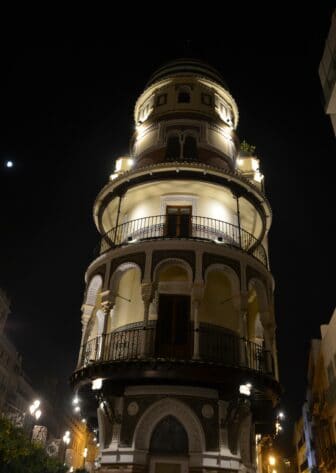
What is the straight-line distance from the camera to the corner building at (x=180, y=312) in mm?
15812

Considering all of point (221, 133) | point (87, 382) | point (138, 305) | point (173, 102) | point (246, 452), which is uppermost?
point (173, 102)

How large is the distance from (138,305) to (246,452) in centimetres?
743

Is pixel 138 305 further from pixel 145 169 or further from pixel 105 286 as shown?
pixel 145 169

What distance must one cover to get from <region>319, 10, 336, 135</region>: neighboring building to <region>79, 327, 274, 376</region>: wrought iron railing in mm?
11045

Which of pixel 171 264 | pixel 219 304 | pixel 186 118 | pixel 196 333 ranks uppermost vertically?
pixel 186 118

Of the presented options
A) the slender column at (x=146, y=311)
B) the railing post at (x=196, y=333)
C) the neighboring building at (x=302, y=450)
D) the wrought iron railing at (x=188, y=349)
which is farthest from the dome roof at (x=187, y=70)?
the neighboring building at (x=302, y=450)

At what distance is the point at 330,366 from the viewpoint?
93.8ft

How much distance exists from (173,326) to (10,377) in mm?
41506

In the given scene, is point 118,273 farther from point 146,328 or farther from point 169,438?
point 169,438

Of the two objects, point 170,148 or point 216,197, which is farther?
point 170,148


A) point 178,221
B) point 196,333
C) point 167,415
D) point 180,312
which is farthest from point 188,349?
point 178,221

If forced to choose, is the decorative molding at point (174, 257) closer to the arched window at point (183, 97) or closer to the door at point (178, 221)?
the door at point (178, 221)

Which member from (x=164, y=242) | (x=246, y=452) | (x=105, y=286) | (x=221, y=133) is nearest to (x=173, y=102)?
(x=221, y=133)

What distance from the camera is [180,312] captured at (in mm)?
18719
